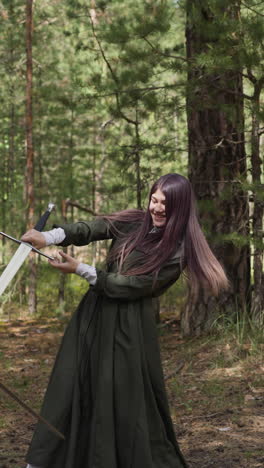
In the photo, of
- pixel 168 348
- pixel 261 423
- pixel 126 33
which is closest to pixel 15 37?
pixel 126 33

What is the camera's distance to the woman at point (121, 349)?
3273mm

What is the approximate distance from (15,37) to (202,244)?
10781 mm

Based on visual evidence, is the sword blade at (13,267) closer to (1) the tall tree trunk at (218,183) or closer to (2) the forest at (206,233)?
(2) the forest at (206,233)

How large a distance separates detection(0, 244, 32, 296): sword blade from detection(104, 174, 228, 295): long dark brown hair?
0.58 m

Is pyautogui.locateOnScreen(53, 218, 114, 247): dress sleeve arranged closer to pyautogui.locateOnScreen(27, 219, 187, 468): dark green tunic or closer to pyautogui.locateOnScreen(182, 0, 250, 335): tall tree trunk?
pyautogui.locateOnScreen(27, 219, 187, 468): dark green tunic

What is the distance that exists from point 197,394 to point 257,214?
6.70ft

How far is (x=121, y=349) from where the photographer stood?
10.9ft

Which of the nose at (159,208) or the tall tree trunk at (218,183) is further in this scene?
the tall tree trunk at (218,183)

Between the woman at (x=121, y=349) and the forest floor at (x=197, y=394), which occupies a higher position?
the woman at (x=121, y=349)

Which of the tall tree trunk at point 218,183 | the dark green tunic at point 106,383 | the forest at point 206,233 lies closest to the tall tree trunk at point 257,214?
the forest at point 206,233

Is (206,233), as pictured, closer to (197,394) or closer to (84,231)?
(197,394)

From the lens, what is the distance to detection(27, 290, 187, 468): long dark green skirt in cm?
327

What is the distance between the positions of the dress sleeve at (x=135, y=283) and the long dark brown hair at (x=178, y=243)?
1.6 inches

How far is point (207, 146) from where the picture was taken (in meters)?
A: 7.16
